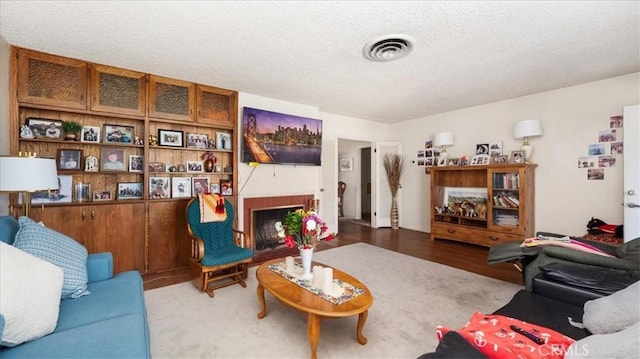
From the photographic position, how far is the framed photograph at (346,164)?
7.52 metres

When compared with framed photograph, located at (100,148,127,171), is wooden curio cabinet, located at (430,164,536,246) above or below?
below

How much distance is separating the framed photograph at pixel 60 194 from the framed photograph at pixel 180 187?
39.7 inches

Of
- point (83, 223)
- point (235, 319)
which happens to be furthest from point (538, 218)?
point (83, 223)

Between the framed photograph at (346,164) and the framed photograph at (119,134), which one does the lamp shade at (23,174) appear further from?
the framed photograph at (346,164)

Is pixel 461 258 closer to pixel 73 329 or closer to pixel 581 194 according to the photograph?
pixel 581 194

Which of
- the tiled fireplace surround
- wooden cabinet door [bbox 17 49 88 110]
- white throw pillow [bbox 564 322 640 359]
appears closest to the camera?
white throw pillow [bbox 564 322 640 359]

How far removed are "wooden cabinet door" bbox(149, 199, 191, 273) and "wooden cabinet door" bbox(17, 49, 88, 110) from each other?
1382mm

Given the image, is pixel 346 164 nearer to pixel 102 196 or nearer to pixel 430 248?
pixel 430 248

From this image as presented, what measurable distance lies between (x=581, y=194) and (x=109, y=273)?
5.58 meters

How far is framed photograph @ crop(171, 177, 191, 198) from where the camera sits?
356 centimetres

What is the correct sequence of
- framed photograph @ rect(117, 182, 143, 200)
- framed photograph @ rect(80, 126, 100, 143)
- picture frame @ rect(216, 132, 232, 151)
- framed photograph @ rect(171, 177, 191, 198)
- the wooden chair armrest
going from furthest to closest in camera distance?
picture frame @ rect(216, 132, 232, 151)
framed photograph @ rect(171, 177, 191, 198)
framed photograph @ rect(117, 182, 143, 200)
framed photograph @ rect(80, 126, 100, 143)
the wooden chair armrest

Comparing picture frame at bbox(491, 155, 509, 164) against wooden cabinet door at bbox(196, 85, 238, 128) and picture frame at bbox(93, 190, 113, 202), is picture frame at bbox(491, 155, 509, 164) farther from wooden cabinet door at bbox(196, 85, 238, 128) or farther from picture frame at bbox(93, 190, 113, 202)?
picture frame at bbox(93, 190, 113, 202)

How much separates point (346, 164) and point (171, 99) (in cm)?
503

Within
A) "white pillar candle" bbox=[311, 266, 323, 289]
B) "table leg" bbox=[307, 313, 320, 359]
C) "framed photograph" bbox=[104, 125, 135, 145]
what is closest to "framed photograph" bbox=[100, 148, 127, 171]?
"framed photograph" bbox=[104, 125, 135, 145]
